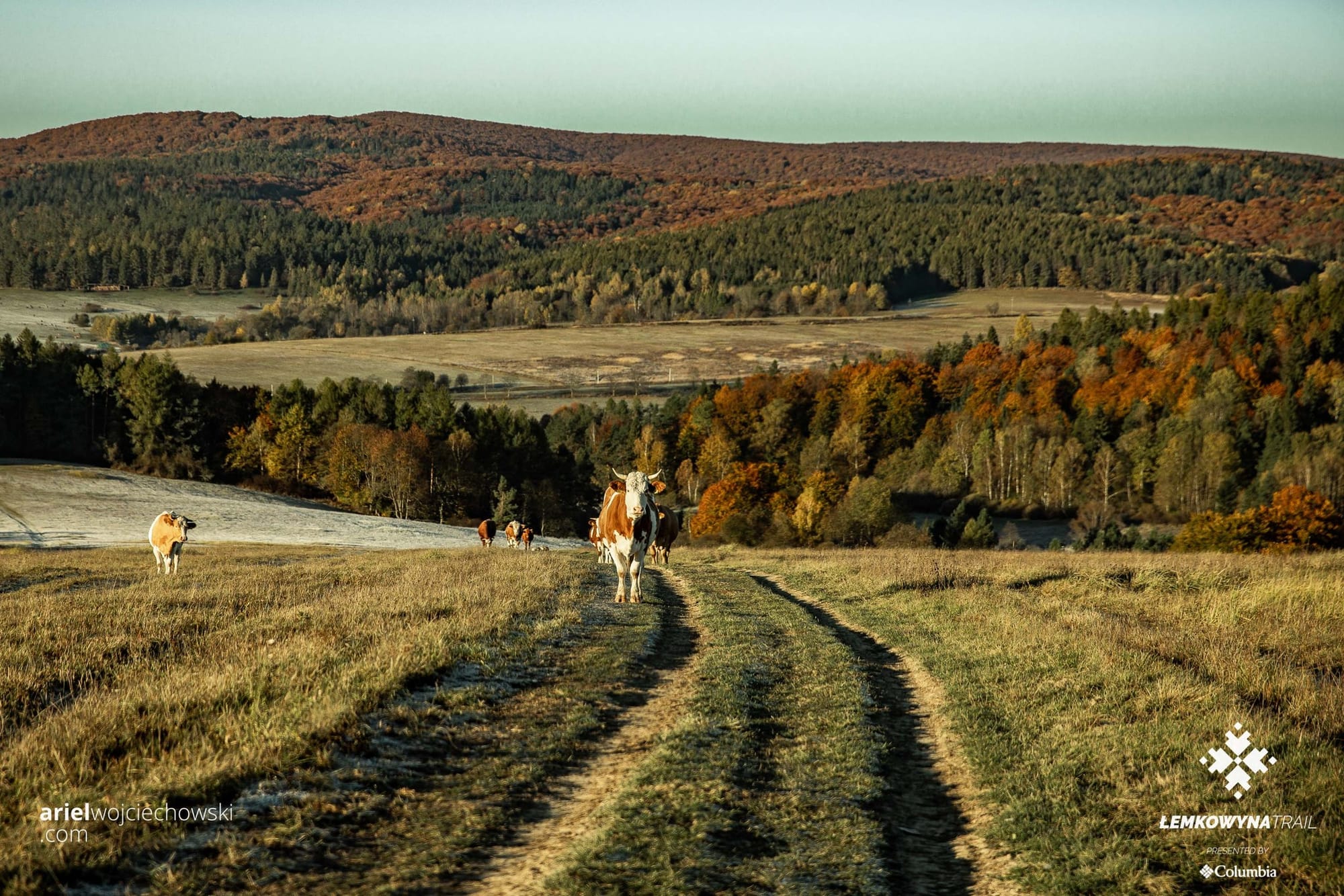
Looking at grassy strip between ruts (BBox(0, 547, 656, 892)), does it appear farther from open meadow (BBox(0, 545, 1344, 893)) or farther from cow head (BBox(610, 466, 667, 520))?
cow head (BBox(610, 466, 667, 520))

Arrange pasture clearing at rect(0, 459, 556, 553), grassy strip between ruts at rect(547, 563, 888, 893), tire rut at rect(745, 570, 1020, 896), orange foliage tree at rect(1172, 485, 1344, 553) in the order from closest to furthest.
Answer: grassy strip between ruts at rect(547, 563, 888, 893) → tire rut at rect(745, 570, 1020, 896) → pasture clearing at rect(0, 459, 556, 553) → orange foliage tree at rect(1172, 485, 1344, 553)

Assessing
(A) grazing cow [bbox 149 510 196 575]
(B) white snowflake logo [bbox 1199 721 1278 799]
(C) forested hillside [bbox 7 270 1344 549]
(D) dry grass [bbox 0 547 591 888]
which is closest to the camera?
(D) dry grass [bbox 0 547 591 888]

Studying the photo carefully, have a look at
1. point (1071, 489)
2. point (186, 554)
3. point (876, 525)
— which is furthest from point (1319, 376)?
point (186, 554)

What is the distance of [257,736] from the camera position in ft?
32.7

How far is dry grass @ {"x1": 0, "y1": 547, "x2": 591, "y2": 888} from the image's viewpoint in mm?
8633

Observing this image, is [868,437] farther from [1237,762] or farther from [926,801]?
[926,801]

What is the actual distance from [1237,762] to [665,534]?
2502 cm

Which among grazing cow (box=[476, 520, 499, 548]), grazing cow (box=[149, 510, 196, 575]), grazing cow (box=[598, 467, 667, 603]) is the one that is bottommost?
grazing cow (box=[476, 520, 499, 548])

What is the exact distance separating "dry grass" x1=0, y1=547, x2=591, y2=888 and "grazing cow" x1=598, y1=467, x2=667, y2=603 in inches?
47.8

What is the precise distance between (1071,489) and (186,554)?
338 ft

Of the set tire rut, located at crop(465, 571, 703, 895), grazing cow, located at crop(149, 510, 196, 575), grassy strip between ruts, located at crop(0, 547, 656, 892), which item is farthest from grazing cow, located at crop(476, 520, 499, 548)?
tire rut, located at crop(465, 571, 703, 895)

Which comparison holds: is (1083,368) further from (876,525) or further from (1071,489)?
(876,525)

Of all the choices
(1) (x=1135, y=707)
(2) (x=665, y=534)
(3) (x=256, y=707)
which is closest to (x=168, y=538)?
(2) (x=665, y=534)

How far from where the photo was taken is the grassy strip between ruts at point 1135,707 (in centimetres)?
844
